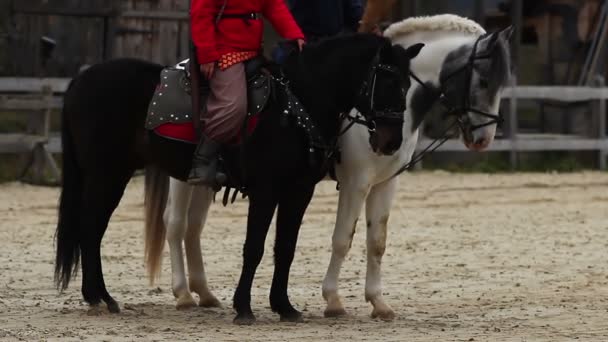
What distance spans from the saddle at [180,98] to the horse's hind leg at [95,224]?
1.59 ft

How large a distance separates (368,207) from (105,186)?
1523mm

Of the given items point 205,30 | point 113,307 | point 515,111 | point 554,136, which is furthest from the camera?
point 554,136

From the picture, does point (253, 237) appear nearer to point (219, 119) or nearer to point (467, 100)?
point (219, 119)

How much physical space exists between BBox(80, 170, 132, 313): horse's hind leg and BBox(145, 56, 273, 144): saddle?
19.0 inches

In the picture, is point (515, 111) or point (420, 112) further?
point (515, 111)

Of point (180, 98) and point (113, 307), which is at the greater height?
point (180, 98)

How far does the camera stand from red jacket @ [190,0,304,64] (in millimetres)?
7863

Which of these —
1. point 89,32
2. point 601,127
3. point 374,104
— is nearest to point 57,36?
point 89,32

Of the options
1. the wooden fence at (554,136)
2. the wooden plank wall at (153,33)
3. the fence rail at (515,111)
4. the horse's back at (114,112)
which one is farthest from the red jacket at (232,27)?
the wooden fence at (554,136)

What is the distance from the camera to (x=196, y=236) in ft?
29.1

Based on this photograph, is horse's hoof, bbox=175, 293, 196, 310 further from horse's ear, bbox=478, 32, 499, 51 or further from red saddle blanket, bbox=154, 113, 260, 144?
horse's ear, bbox=478, 32, 499, 51

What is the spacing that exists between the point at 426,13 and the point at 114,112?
10176 mm

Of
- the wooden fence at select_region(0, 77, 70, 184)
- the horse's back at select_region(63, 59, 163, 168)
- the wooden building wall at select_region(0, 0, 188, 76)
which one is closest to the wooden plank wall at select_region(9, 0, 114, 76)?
the wooden building wall at select_region(0, 0, 188, 76)

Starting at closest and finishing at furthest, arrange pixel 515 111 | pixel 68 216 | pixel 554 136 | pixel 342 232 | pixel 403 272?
pixel 342 232, pixel 68 216, pixel 403 272, pixel 515 111, pixel 554 136
